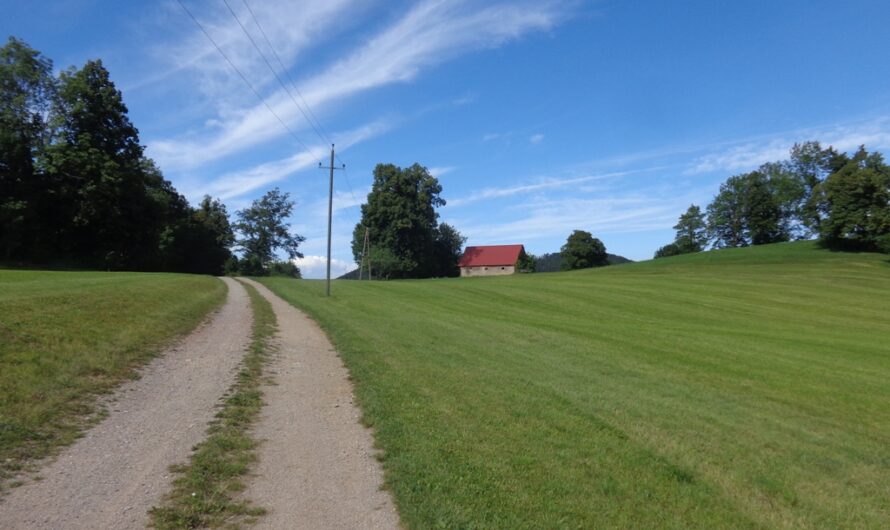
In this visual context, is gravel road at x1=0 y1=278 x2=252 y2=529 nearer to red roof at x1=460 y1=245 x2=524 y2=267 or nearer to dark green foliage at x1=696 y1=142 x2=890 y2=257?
dark green foliage at x1=696 y1=142 x2=890 y2=257

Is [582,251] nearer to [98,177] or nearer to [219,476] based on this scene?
[98,177]

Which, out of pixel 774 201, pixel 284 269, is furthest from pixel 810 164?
pixel 284 269

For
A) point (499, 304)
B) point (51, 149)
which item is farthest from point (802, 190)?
point (51, 149)

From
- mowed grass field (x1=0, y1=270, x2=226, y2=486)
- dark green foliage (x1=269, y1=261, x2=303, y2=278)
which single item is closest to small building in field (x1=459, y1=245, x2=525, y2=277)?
dark green foliage (x1=269, y1=261, x2=303, y2=278)

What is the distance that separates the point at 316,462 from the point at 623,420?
13.8 feet

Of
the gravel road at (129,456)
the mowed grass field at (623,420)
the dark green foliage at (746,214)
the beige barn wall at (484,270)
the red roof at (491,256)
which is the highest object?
the dark green foliage at (746,214)

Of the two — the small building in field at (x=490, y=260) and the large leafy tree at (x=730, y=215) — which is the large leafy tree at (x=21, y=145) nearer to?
the small building in field at (x=490, y=260)

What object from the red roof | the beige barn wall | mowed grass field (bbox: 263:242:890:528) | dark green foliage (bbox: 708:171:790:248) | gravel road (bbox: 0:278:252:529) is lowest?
mowed grass field (bbox: 263:242:890:528)

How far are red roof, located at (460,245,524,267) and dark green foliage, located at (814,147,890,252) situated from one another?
5367cm

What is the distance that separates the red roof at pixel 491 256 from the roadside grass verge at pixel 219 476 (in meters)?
102

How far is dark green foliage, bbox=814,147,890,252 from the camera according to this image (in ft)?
201

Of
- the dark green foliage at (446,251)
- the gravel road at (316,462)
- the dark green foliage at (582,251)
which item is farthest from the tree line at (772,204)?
the gravel road at (316,462)

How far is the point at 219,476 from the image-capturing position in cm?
475

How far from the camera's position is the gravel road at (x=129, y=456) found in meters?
3.92
